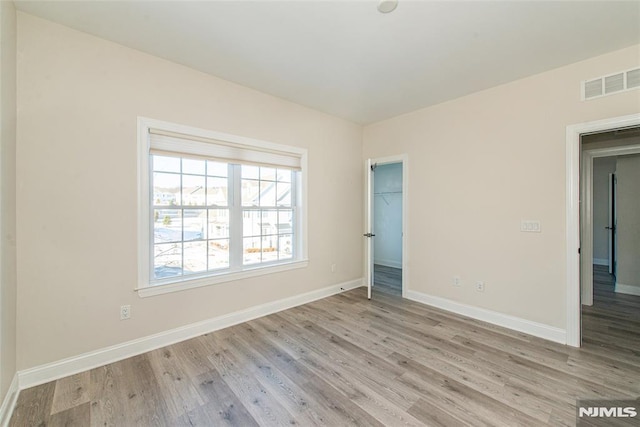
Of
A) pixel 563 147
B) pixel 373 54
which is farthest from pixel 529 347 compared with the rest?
pixel 373 54

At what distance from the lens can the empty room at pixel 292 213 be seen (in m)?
1.90

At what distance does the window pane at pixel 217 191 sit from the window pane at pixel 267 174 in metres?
0.52

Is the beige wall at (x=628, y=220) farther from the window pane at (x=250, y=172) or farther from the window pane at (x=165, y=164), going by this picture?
the window pane at (x=165, y=164)

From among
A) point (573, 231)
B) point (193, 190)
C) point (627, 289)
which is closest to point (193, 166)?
point (193, 190)

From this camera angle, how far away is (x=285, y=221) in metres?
3.80

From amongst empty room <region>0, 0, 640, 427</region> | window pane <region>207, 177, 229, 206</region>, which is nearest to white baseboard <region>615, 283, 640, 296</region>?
empty room <region>0, 0, 640, 427</region>

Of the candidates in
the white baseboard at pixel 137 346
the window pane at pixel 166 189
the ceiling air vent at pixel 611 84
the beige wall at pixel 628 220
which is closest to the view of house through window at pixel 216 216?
the window pane at pixel 166 189

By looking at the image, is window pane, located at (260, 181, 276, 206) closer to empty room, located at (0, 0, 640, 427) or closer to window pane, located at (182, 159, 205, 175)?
empty room, located at (0, 0, 640, 427)

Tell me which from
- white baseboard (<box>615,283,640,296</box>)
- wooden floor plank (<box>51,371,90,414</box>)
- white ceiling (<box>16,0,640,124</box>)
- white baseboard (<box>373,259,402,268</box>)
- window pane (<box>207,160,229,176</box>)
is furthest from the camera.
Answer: white baseboard (<box>373,259,402,268</box>)

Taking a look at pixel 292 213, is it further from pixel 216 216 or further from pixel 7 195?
pixel 7 195

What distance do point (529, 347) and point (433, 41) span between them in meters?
3.04

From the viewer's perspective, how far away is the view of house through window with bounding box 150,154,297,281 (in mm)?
2709

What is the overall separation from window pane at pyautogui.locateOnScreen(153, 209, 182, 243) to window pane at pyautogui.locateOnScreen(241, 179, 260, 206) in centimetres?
78

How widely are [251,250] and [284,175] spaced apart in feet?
3.79
